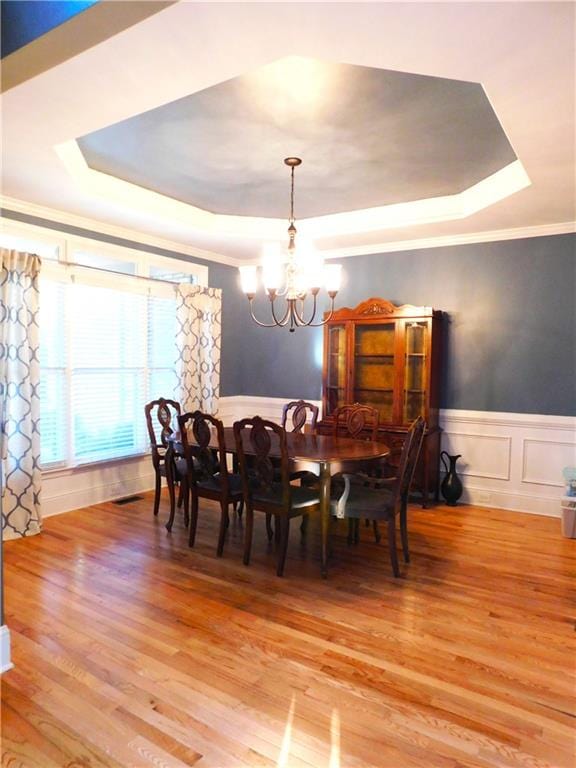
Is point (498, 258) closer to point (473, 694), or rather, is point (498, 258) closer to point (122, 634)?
point (473, 694)

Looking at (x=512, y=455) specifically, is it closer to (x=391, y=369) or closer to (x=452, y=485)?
(x=452, y=485)

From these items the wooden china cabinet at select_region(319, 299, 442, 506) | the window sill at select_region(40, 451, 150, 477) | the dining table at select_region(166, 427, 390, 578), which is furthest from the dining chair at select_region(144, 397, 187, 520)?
the wooden china cabinet at select_region(319, 299, 442, 506)

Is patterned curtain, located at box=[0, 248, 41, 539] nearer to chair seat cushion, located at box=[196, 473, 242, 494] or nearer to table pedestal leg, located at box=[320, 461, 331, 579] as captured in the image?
chair seat cushion, located at box=[196, 473, 242, 494]

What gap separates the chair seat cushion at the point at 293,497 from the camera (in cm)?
310

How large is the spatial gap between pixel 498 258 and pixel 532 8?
307cm

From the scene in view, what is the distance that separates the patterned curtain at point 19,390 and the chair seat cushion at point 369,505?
7.64ft

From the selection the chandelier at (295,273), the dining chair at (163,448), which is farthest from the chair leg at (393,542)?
the dining chair at (163,448)

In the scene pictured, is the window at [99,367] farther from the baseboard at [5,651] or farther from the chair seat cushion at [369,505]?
the chair seat cushion at [369,505]

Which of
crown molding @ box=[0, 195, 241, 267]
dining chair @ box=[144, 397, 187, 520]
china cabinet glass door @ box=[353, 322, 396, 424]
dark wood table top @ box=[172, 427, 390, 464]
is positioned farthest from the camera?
china cabinet glass door @ box=[353, 322, 396, 424]

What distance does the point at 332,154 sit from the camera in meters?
3.32

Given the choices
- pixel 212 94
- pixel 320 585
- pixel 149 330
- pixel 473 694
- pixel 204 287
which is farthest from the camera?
pixel 204 287

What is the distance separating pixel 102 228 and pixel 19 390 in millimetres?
1664

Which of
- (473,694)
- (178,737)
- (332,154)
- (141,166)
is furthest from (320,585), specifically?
(141,166)

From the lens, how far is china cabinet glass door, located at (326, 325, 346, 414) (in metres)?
5.00
